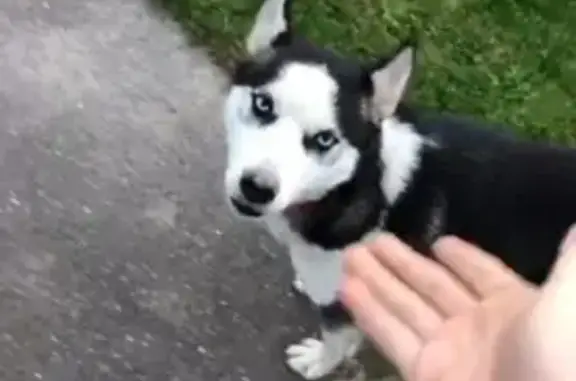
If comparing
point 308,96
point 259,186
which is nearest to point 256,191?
point 259,186

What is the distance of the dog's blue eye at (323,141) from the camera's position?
4.00 ft

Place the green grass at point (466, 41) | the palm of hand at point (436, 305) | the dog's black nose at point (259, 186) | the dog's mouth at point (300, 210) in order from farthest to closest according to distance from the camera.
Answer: the green grass at point (466, 41)
the dog's mouth at point (300, 210)
the dog's black nose at point (259, 186)
the palm of hand at point (436, 305)

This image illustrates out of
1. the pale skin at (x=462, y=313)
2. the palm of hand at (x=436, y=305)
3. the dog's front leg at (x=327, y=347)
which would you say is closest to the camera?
the pale skin at (x=462, y=313)

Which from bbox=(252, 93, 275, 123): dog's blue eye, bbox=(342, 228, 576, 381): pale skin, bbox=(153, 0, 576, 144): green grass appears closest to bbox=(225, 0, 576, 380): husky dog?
bbox=(252, 93, 275, 123): dog's blue eye

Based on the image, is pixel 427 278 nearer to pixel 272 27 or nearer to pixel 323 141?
pixel 323 141

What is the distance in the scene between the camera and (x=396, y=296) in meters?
0.97

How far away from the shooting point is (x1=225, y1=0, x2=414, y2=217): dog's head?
1213mm

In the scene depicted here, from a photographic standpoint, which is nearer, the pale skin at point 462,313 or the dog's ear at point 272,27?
the pale skin at point 462,313

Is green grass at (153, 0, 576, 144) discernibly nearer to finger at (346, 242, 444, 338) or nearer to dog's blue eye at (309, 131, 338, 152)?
dog's blue eye at (309, 131, 338, 152)

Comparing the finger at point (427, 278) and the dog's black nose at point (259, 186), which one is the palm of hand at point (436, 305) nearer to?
the finger at point (427, 278)

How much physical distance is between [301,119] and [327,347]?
1.39 feet

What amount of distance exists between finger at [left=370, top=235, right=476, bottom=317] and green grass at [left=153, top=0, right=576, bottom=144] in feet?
2.66

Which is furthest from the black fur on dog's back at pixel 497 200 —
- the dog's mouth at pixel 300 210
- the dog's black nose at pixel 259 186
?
the dog's black nose at pixel 259 186

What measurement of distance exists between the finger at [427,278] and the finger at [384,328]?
0.04 meters
